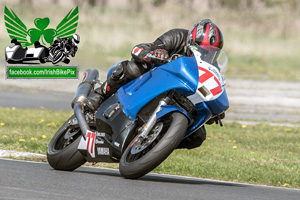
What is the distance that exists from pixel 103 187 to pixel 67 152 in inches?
56.8

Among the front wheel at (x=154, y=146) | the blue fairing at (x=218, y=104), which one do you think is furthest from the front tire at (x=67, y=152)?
the blue fairing at (x=218, y=104)

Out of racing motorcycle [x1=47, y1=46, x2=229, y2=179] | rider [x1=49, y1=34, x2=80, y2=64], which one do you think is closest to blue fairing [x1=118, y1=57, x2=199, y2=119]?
racing motorcycle [x1=47, y1=46, x2=229, y2=179]

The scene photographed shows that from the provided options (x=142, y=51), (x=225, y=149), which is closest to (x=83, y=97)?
(x=142, y=51)

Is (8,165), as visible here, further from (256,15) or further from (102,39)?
(256,15)

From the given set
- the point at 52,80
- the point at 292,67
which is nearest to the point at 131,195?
the point at 52,80

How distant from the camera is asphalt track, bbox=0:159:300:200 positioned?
244 inches

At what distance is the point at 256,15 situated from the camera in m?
35.9

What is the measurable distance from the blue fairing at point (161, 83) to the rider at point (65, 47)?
13.9m

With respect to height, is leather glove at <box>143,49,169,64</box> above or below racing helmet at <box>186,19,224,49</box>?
below

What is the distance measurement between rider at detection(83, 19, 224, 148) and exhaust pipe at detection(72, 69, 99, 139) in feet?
1.01

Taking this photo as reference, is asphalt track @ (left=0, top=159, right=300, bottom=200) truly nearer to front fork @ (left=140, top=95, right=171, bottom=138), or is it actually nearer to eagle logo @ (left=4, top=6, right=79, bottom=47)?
front fork @ (left=140, top=95, right=171, bottom=138)

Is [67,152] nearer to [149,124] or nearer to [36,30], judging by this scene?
[149,124]

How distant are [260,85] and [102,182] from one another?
19518mm

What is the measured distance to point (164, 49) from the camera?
755 cm
